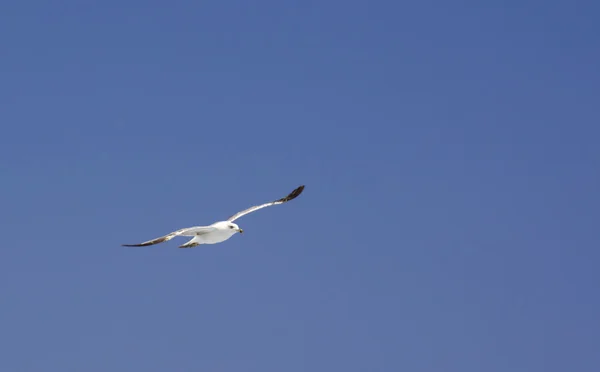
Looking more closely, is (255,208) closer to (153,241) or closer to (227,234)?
(227,234)

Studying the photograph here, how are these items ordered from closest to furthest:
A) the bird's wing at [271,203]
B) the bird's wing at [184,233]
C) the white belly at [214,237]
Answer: the bird's wing at [184,233] < the white belly at [214,237] < the bird's wing at [271,203]

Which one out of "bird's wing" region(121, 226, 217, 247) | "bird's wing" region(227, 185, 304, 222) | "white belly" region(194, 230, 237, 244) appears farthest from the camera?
"bird's wing" region(227, 185, 304, 222)

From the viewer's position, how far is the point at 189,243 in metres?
66.1

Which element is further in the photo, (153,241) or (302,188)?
(302,188)

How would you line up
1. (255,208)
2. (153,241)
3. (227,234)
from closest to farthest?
(153,241) < (227,234) < (255,208)

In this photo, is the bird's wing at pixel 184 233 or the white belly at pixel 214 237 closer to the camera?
the bird's wing at pixel 184 233

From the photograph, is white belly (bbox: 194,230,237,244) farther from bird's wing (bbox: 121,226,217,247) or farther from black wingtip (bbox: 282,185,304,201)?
black wingtip (bbox: 282,185,304,201)

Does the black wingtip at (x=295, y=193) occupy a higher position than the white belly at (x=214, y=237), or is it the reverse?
the black wingtip at (x=295, y=193)

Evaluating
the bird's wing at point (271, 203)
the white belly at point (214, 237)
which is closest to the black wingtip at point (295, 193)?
the bird's wing at point (271, 203)

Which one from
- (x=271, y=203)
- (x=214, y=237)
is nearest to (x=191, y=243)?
(x=214, y=237)

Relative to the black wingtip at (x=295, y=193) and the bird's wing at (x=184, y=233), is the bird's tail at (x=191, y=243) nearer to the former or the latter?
the bird's wing at (x=184, y=233)

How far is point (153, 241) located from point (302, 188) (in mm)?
17397

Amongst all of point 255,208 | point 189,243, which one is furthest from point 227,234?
point 255,208

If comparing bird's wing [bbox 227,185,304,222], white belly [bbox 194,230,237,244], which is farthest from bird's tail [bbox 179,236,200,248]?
bird's wing [bbox 227,185,304,222]
